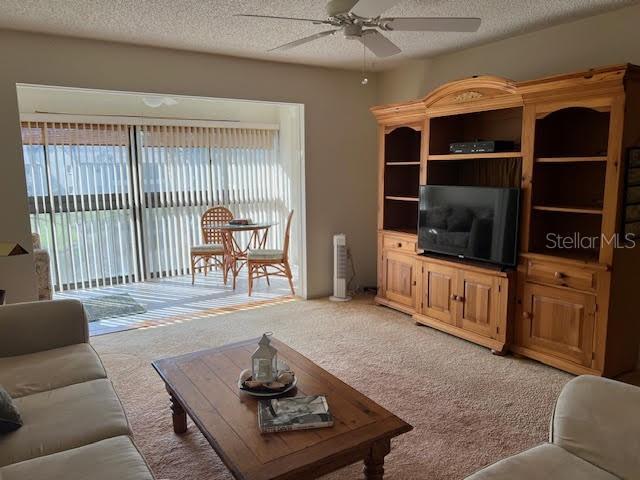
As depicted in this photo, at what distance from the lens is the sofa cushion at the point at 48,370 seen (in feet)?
7.25

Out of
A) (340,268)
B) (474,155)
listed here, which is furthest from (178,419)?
(474,155)

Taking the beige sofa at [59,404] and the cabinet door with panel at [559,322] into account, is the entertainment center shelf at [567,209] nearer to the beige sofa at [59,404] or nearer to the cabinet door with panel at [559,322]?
the cabinet door with panel at [559,322]

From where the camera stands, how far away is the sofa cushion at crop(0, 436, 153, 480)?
1.54 meters

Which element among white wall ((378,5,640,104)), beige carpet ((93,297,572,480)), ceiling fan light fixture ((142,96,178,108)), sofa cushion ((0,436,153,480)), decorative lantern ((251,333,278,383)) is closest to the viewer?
sofa cushion ((0,436,153,480))

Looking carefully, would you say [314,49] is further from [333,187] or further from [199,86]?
[333,187]

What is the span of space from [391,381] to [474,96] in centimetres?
234

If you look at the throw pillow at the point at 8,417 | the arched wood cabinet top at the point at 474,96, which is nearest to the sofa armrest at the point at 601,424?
the throw pillow at the point at 8,417

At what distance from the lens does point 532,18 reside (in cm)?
345

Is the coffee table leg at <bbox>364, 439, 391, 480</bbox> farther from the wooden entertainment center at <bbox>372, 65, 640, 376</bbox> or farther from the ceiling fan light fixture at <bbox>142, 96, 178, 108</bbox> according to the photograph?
the ceiling fan light fixture at <bbox>142, 96, 178, 108</bbox>

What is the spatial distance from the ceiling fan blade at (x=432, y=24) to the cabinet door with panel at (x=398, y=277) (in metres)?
2.33

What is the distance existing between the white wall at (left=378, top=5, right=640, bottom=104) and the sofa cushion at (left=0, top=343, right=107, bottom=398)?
3.85 meters

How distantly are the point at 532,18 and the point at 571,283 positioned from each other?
6.44 feet

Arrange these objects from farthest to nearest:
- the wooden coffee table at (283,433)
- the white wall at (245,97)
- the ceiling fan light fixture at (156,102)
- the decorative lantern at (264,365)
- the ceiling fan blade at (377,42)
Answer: the ceiling fan light fixture at (156,102) < the white wall at (245,97) < the ceiling fan blade at (377,42) < the decorative lantern at (264,365) < the wooden coffee table at (283,433)

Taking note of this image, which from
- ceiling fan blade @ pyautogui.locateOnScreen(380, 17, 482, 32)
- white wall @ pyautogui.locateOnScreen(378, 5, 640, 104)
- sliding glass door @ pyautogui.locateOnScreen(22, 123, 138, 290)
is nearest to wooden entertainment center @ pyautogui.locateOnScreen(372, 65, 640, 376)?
white wall @ pyautogui.locateOnScreen(378, 5, 640, 104)
